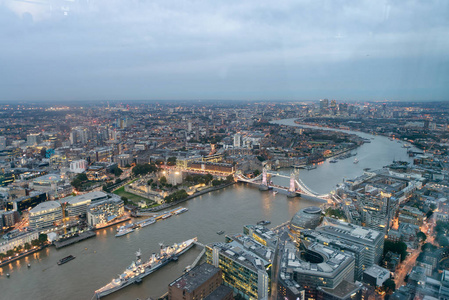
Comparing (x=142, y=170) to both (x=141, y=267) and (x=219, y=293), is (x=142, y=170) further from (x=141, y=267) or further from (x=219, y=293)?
(x=219, y=293)

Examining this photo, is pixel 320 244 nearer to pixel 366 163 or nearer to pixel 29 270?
pixel 29 270

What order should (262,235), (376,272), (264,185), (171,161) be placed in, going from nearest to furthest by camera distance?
(376,272) → (262,235) → (264,185) → (171,161)

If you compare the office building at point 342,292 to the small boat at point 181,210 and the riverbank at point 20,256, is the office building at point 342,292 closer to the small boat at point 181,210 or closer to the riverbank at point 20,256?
the small boat at point 181,210

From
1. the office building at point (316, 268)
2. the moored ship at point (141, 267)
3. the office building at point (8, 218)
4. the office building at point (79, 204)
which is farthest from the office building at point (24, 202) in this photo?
the office building at point (316, 268)

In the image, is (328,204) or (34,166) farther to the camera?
(34,166)

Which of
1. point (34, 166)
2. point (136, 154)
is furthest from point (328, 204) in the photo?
point (34, 166)

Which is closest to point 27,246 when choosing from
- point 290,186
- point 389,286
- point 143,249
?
point 143,249
